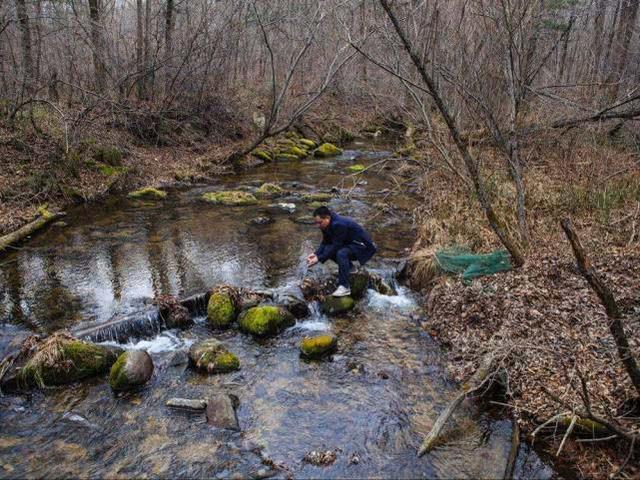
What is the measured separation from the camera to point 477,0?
8297 mm

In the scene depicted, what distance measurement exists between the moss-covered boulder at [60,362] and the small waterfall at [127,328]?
0.53 m

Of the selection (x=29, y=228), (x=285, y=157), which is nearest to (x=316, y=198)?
(x=29, y=228)

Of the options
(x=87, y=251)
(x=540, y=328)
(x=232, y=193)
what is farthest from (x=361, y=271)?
(x=232, y=193)

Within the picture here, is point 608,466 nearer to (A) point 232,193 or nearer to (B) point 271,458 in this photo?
(B) point 271,458

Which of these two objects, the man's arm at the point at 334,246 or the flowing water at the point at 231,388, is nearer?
the flowing water at the point at 231,388

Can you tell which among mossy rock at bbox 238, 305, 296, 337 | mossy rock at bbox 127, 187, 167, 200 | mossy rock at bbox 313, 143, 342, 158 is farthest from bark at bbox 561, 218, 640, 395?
mossy rock at bbox 313, 143, 342, 158

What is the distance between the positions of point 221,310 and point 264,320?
803 mm

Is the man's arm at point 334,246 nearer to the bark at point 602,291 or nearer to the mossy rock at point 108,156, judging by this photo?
the bark at point 602,291

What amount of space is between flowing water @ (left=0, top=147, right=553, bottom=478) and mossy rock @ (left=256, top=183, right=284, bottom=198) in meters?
4.30

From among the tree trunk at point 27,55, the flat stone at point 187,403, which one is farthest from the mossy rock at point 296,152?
the flat stone at point 187,403

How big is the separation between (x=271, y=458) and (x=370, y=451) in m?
1.03

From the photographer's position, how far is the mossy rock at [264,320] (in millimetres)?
7488

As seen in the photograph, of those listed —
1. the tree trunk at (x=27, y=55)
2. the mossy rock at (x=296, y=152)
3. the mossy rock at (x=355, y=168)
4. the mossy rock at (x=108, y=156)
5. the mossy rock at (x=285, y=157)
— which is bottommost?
the mossy rock at (x=355, y=168)

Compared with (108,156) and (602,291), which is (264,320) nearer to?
(602,291)
